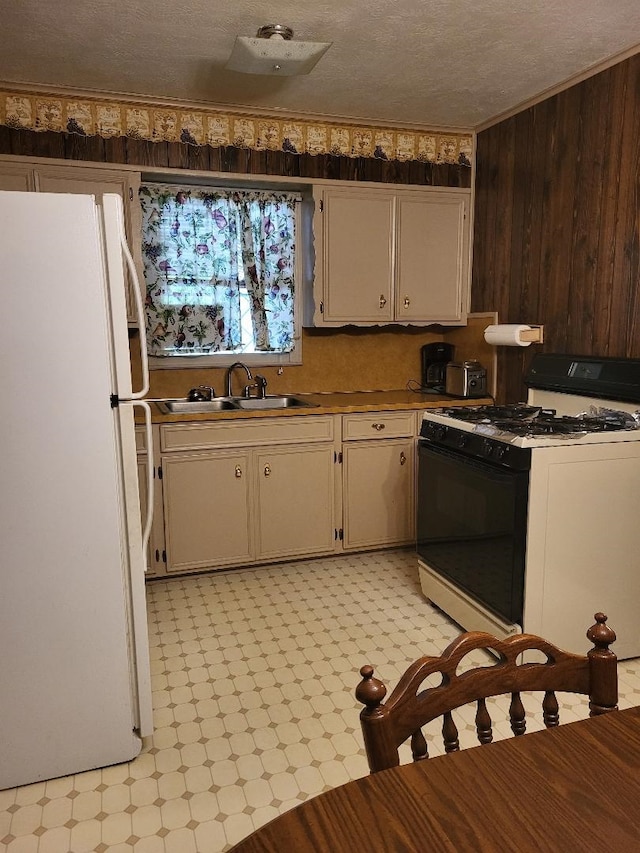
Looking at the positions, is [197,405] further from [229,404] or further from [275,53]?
[275,53]

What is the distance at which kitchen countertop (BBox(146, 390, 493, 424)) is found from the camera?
339 cm

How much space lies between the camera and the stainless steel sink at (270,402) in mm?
3900

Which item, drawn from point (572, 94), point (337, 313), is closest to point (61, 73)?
point (337, 313)

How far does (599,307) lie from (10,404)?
8.44ft

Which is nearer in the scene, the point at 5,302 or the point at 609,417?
the point at 5,302

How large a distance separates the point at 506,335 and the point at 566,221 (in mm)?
627

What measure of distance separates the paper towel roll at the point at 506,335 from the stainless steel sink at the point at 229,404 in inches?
41.9

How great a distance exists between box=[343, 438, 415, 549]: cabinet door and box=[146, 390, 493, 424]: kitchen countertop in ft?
0.69

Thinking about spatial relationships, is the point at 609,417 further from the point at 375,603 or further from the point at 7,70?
the point at 7,70

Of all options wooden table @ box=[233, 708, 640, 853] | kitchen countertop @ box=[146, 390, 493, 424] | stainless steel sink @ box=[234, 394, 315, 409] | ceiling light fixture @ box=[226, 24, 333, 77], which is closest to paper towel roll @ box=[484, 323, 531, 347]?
kitchen countertop @ box=[146, 390, 493, 424]

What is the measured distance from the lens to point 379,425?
12.2 ft

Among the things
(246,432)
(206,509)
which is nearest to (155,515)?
(206,509)

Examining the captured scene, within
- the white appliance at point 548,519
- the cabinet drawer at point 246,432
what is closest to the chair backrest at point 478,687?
the white appliance at point 548,519

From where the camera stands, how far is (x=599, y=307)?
310cm
